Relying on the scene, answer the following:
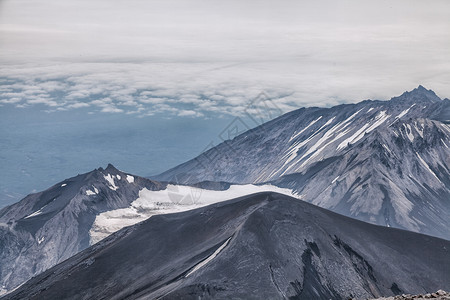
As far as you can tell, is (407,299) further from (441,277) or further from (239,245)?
(441,277)

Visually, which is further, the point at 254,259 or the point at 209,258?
the point at 209,258

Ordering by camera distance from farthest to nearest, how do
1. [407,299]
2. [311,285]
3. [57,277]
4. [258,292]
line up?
1. [57,277]
2. [311,285]
3. [258,292]
4. [407,299]

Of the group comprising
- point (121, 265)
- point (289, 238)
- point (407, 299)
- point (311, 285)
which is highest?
point (121, 265)

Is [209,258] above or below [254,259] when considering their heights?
above

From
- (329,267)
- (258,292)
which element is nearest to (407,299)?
(258,292)

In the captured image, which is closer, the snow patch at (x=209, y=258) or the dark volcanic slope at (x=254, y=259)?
the dark volcanic slope at (x=254, y=259)

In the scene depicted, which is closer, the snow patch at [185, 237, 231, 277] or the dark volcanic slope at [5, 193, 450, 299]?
the dark volcanic slope at [5, 193, 450, 299]

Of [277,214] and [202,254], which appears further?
[277,214]

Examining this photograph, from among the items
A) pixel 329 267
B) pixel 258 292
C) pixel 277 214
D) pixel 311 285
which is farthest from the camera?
pixel 277 214
